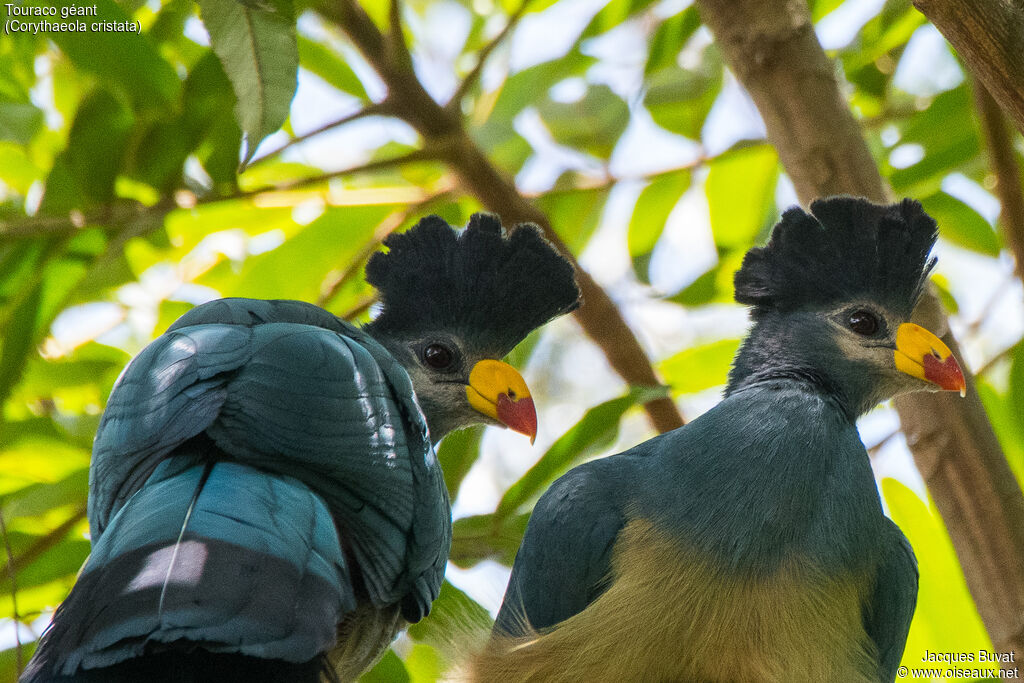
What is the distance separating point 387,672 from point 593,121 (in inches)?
82.1

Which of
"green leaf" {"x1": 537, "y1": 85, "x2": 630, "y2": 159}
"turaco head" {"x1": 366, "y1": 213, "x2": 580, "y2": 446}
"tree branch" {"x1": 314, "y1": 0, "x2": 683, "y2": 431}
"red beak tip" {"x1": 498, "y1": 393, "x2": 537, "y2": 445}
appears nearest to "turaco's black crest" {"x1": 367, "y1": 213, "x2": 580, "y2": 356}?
"turaco head" {"x1": 366, "y1": 213, "x2": 580, "y2": 446}

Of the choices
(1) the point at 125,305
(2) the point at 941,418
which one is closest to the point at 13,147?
(1) the point at 125,305

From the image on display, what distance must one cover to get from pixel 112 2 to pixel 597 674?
7.27 feet

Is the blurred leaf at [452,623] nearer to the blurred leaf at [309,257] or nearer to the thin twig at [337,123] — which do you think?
the blurred leaf at [309,257]

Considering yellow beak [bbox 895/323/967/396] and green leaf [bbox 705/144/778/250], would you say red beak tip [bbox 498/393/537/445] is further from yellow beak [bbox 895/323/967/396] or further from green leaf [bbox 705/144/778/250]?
green leaf [bbox 705/144/778/250]

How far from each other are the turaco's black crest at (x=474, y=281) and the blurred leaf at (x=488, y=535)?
508 mm

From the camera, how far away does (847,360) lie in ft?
10.4

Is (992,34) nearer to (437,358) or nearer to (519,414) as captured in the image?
(519,414)

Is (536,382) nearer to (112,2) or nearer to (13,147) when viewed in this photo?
(13,147)

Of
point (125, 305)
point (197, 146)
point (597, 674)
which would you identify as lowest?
point (597, 674)

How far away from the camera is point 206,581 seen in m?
1.98

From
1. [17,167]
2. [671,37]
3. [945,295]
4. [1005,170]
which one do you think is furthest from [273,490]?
[945,295]

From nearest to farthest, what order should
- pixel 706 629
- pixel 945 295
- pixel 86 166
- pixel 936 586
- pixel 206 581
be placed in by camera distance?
pixel 206 581 → pixel 706 629 → pixel 86 166 → pixel 936 586 → pixel 945 295

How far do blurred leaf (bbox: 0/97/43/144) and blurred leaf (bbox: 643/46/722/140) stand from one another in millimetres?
2049
